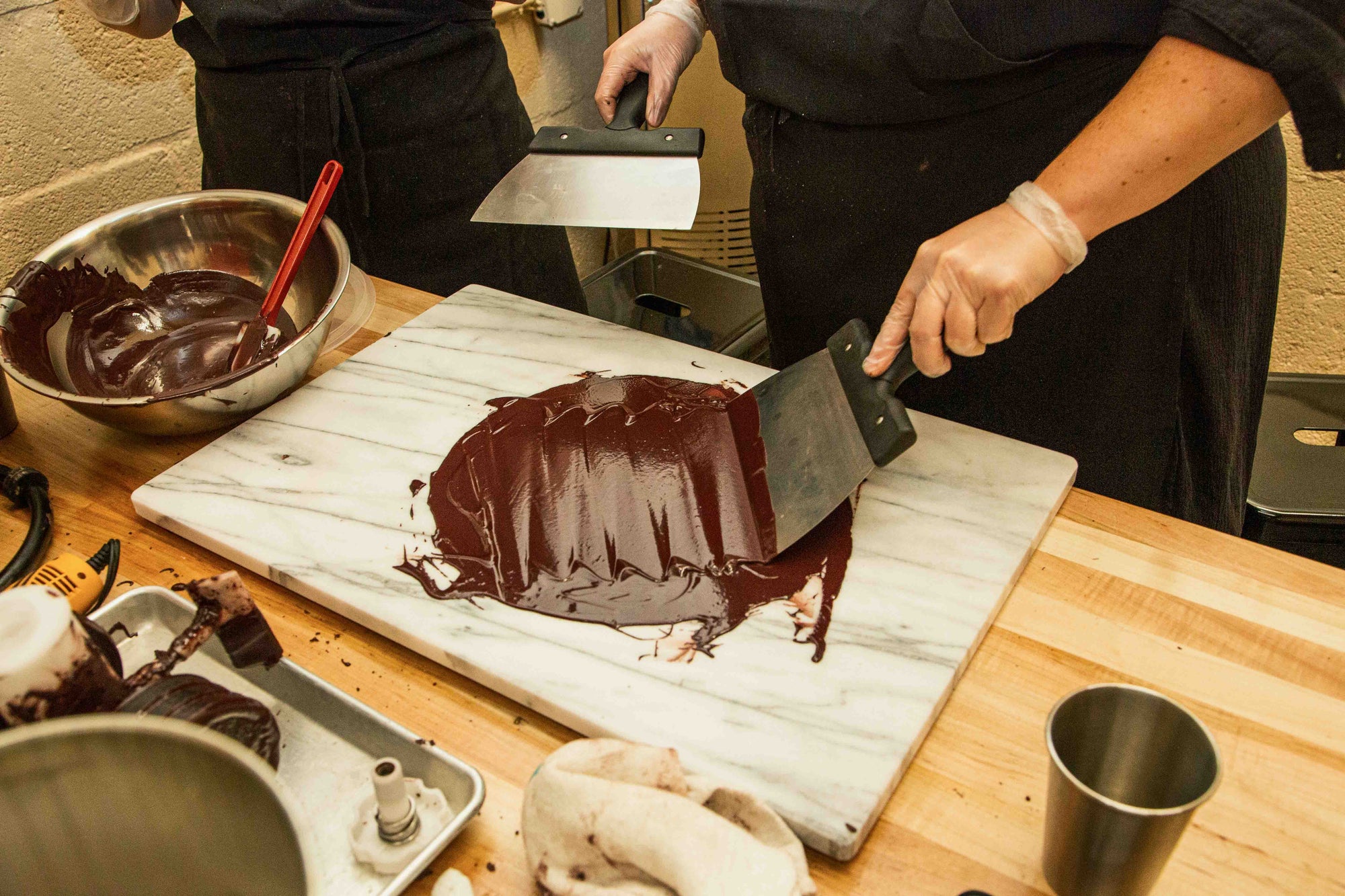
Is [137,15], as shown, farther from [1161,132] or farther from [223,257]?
[1161,132]

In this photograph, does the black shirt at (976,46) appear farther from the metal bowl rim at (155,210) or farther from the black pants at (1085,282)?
the metal bowl rim at (155,210)

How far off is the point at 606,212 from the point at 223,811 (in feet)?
3.09

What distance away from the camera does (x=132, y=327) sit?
1410mm

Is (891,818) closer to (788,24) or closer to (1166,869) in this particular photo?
(1166,869)

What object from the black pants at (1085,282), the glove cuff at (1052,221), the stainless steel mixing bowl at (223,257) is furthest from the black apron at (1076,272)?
the stainless steel mixing bowl at (223,257)

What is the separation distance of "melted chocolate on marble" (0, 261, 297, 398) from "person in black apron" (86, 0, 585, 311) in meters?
0.38

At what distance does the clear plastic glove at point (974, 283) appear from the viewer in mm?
1049

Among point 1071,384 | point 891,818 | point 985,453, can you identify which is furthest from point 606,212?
point 891,818

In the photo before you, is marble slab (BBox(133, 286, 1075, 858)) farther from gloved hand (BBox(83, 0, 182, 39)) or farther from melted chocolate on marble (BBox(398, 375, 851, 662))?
gloved hand (BBox(83, 0, 182, 39))

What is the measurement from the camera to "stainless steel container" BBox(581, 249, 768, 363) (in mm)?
2557

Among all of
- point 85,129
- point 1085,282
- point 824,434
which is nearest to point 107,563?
point 824,434

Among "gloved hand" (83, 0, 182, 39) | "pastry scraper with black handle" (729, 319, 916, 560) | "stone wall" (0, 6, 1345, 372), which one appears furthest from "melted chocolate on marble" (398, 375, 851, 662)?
"stone wall" (0, 6, 1345, 372)

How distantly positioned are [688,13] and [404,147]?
579 millimetres

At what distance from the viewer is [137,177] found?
77.0 inches
